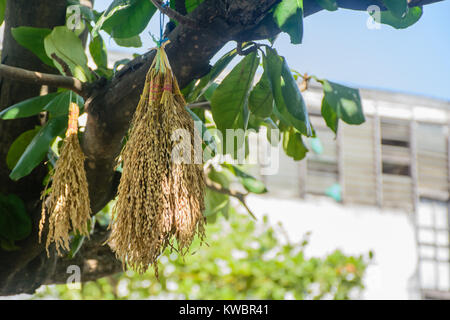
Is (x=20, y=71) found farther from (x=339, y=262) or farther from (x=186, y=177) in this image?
(x=339, y=262)

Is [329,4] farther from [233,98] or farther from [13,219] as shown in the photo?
[13,219]

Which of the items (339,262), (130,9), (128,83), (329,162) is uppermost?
(329,162)

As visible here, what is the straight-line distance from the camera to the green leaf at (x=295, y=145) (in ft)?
4.48

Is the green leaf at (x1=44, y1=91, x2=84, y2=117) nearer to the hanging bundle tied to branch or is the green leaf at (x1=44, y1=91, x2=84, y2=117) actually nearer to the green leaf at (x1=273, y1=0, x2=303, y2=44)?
the hanging bundle tied to branch

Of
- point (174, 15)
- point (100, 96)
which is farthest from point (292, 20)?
point (100, 96)

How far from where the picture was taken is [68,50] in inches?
43.7

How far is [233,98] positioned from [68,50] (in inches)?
13.0

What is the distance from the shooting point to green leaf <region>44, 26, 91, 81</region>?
3.55 ft

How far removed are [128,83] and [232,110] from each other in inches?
7.0

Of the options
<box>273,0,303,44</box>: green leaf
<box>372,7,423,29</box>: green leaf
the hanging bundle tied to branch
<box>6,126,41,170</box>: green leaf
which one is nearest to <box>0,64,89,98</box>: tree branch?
<box>6,126,41,170</box>: green leaf

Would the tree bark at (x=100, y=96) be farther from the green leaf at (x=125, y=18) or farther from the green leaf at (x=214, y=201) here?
the green leaf at (x=214, y=201)
